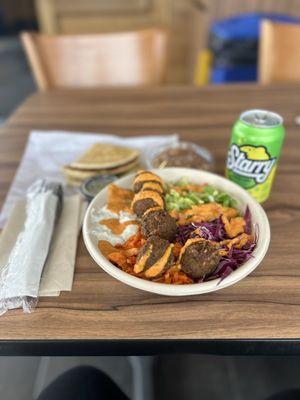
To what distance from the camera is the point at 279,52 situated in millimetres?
1344

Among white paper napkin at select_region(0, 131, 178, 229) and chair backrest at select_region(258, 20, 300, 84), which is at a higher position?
chair backrest at select_region(258, 20, 300, 84)

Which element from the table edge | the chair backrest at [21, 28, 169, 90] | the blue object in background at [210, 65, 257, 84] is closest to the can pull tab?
the table edge

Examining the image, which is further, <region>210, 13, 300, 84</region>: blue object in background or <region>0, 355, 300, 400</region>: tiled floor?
<region>210, 13, 300, 84</region>: blue object in background

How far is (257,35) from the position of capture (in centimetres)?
224

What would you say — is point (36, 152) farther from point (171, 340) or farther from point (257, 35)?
point (257, 35)

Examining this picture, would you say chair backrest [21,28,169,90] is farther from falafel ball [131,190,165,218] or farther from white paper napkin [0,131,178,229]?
falafel ball [131,190,165,218]

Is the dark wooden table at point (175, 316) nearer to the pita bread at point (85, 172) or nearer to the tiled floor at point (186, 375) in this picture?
the pita bread at point (85, 172)

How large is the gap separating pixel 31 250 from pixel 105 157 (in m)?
0.34

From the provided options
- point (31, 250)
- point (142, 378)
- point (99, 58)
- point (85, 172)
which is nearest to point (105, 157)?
point (85, 172)

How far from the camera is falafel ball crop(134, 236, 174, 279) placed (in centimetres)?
50

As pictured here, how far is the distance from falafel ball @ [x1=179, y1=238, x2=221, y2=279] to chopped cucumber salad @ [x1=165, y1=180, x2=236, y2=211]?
13cm

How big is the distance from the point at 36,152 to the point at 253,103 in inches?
28.9

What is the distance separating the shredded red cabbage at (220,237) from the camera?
1.70ft

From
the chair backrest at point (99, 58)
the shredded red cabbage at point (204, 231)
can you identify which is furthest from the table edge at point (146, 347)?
the chair backrest at point (99, 58)
